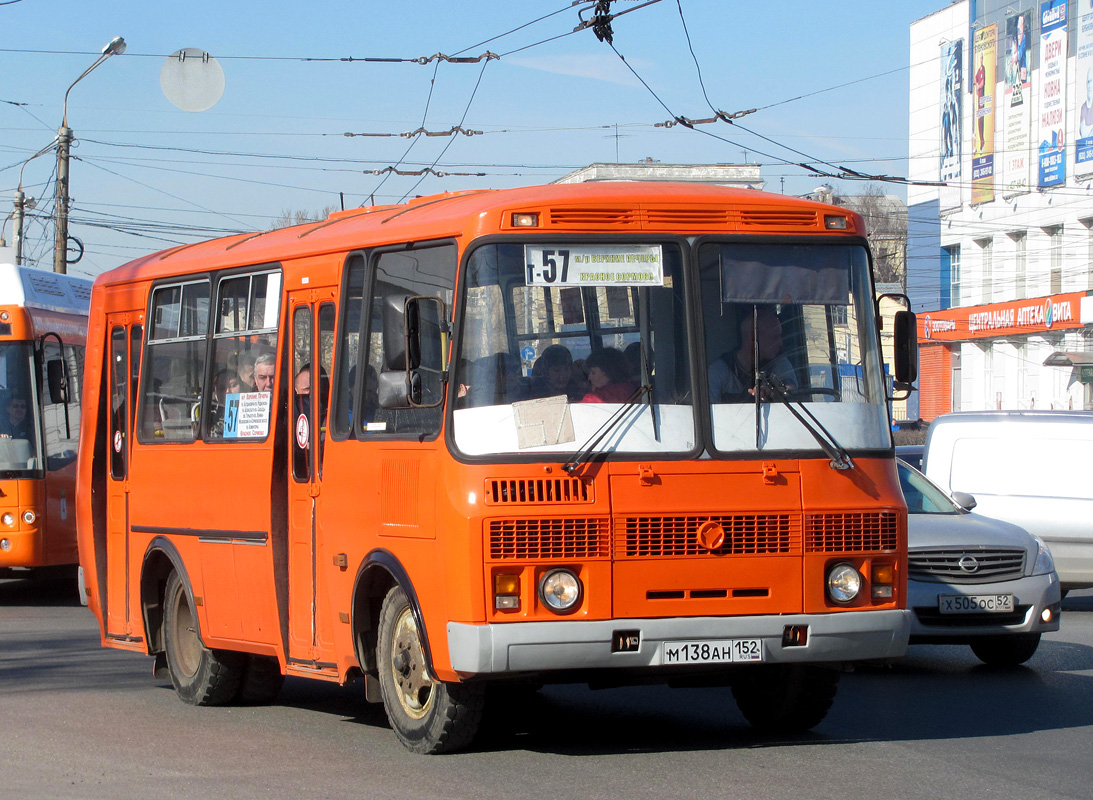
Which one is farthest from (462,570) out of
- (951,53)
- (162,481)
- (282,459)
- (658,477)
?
(951,53)

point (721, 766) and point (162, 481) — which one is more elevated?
point (162, 481)

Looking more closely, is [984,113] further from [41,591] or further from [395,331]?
[395,331]

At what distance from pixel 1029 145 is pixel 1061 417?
36.6m

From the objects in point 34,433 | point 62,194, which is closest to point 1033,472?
point 34,433

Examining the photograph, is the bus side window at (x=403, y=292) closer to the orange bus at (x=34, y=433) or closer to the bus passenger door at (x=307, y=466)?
the bus passenger door at (x=307, y=466)

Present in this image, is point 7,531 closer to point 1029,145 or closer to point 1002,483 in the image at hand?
point 1002,483

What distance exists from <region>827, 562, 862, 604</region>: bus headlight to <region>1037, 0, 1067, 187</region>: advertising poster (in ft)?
140

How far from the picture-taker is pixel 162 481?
10.2m

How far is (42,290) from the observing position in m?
17.3

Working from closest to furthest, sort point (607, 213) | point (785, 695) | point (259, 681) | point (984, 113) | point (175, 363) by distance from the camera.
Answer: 1. point (607, 213)
2. point (785, 695)
3. point (259, 681)
4. point (175, 363)
5. point (984, 113)

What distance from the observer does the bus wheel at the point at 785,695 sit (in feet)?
26.8

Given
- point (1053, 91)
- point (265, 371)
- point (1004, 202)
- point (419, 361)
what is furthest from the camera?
point (1004, 202)

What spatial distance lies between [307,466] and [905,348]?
3.30 meters

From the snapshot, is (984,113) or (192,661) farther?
(984,113)
